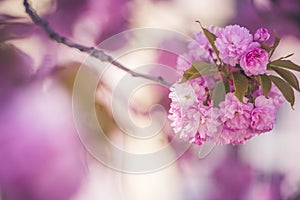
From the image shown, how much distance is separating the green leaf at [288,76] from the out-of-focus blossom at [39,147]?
567 mm

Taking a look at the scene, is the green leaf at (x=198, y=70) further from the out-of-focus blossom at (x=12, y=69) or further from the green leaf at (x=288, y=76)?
the out-of-focus blossom at (x=12, y=69)

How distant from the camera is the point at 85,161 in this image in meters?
1.11

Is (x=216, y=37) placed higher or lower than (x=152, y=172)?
higher

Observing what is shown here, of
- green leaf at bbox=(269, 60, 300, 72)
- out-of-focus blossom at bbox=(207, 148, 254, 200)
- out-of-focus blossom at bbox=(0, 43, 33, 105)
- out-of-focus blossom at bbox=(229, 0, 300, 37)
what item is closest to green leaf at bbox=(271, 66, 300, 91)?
green leaf at bbox=(269, 60, 300, 72)

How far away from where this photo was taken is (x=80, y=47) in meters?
1.12

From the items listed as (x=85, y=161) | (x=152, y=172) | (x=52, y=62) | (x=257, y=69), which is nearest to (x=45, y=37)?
(x=52, y=62)

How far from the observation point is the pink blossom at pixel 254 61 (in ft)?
3.69

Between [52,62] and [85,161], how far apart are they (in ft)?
0.85

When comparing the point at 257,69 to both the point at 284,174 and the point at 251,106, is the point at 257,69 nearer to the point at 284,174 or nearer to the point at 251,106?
the point at 251,106

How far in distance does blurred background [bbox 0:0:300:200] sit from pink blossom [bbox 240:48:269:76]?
128 millimetres

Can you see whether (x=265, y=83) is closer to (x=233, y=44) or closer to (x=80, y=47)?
(x=233, y=44)

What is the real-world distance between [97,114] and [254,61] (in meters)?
0.42

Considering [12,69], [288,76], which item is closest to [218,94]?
[288,76]

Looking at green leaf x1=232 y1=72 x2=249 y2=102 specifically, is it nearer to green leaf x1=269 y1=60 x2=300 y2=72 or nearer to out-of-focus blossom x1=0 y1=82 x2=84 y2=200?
green leaf x1=269 y1=60 x2=300 y2=72
